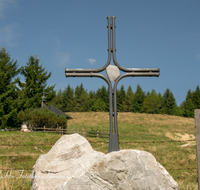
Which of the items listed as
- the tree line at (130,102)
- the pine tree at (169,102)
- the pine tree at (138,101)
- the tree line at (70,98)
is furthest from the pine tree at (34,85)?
the pine tree at (169,102)

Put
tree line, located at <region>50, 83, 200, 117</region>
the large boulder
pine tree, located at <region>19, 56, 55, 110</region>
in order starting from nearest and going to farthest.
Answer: the large boulder
pine tree, located at <region>19, 56, 55, 110</region>
tree line, located at <region>50, 83, 200, 117</region>

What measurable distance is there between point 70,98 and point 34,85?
43.6 meters

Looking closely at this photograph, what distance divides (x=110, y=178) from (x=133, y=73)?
3248mm

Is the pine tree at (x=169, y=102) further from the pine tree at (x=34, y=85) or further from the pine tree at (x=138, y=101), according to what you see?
the pine tree at (x=34, y=85)

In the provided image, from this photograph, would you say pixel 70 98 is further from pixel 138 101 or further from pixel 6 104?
pixel 6 104

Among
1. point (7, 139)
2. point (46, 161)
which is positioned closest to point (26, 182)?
point (46, 161)

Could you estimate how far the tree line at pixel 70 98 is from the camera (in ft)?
93.9

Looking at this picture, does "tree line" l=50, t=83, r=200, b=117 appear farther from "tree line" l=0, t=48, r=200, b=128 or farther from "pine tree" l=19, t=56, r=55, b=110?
"pine tree" l=19, t=56, r=55, b=110

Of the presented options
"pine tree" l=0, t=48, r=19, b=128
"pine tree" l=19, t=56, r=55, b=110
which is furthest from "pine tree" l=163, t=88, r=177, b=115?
"pine tree" l=0, t=48, r=19, b=128

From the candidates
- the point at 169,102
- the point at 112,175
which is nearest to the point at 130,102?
the point at 169,102

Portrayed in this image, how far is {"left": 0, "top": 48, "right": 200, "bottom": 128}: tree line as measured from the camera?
1127 inches

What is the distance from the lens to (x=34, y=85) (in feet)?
A: 120

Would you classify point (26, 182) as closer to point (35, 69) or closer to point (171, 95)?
point (35, 69)

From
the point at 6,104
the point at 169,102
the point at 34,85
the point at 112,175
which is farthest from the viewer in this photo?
the point at 169,102
